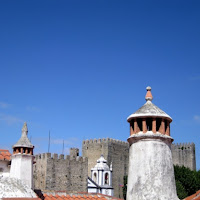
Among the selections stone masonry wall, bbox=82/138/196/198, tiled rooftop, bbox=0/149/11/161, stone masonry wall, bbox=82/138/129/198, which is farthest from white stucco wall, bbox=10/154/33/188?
stone masonry wall, bbox=82/138/129/198

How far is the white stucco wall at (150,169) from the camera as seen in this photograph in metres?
8.92

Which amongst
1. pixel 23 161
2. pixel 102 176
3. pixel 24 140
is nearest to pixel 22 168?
pixel 23 161

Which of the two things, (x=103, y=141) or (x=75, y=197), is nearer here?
(x=75, y=197)

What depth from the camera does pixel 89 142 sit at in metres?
62.4

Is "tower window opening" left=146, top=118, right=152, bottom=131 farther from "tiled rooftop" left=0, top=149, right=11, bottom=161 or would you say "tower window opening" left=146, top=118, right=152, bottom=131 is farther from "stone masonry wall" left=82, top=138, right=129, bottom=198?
"stone masonry wall" left=82, top=138, right=129, bottom=198

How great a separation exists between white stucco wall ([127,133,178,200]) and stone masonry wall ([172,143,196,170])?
5955 cm

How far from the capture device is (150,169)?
9.05m

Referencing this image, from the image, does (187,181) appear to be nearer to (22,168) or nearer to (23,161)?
(23,161)

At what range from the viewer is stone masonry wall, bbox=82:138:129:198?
192 feet

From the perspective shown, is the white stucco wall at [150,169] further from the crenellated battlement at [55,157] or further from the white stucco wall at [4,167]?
the crenellated battlement at [55,157]

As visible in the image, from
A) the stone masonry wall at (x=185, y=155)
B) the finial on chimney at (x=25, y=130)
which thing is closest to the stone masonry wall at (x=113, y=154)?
the stone masonry wall at (x=185, y=155)

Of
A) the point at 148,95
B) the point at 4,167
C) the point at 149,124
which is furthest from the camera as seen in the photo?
the point at 4,167

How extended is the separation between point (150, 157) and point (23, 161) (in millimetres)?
7960

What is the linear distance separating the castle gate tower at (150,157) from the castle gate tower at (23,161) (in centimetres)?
716
